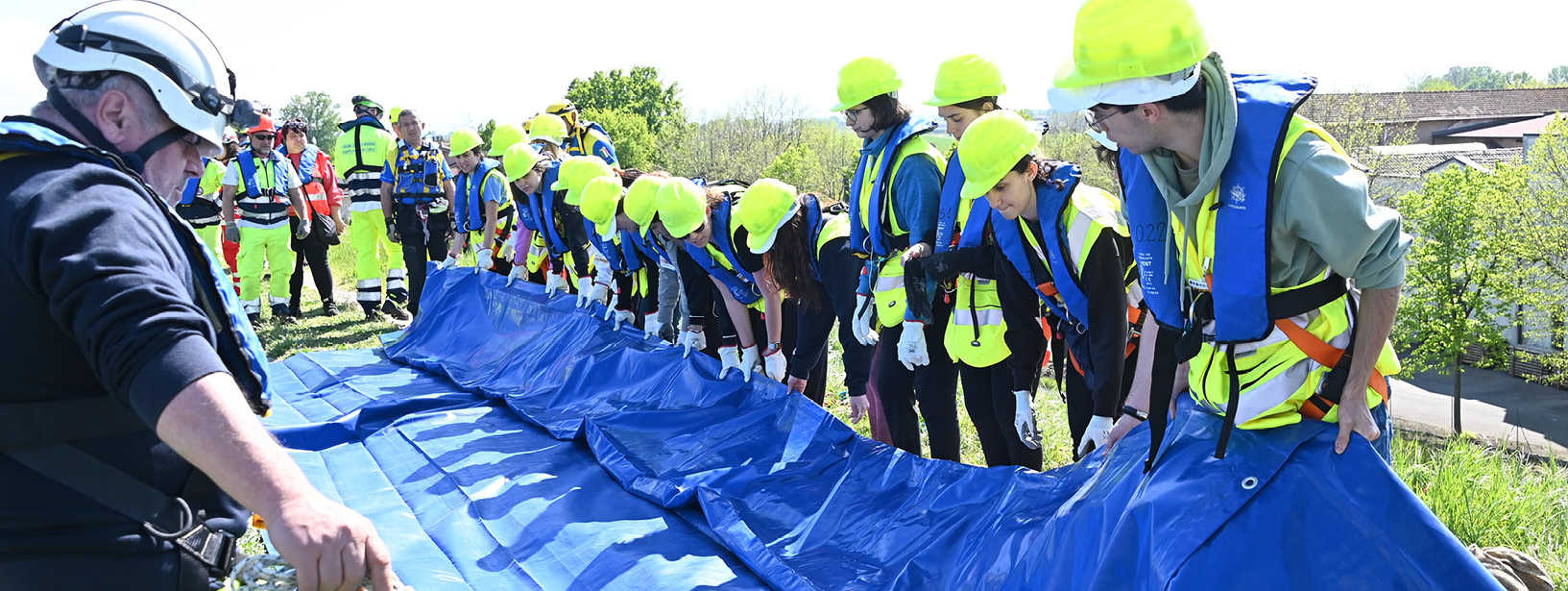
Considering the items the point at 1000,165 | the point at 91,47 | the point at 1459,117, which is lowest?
the point at 1459,117

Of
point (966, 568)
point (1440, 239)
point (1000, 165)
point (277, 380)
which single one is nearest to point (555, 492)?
point (966, 568)

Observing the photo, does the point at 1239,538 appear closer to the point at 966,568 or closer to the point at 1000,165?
the point at 966,568

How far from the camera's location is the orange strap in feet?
7.21

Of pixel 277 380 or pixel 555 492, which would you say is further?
pixel 277 380

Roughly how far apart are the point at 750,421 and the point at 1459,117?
67.1 m

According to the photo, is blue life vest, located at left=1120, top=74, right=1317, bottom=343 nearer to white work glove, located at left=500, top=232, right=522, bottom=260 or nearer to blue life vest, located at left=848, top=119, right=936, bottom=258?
blue life vest, located at left=848, top=119, right=936, bottom=258

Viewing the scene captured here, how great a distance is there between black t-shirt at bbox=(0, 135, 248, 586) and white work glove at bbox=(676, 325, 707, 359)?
3.75m

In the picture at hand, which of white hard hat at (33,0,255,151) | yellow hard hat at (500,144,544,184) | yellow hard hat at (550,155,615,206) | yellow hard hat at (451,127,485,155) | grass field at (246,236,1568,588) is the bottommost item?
grass field at (246,236,1568,588)

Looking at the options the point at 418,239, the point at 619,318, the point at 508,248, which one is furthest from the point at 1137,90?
the point at 418,239

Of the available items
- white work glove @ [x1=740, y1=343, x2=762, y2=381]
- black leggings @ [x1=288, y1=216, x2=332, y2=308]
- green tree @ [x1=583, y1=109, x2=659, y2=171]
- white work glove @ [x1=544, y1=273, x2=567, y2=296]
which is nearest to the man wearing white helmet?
white work glove @ [x1=740, y1=343, x2=762, y2=381]

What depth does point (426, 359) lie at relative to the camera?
23.8 feet

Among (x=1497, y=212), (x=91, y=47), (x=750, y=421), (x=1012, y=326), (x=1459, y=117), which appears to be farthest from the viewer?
(x=1459, y=117)

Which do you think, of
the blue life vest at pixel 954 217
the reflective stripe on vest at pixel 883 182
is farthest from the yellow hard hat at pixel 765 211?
the blue life vest at pixel 954 217

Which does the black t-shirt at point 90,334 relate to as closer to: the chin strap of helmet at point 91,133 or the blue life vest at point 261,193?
the chin strap of helmet at point 91,133
